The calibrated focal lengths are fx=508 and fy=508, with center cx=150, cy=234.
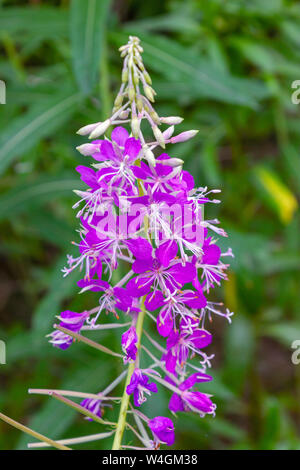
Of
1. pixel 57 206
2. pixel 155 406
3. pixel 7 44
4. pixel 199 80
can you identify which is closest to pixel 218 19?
pixel 199 80

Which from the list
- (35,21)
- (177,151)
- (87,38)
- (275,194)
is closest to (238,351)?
(275,194)

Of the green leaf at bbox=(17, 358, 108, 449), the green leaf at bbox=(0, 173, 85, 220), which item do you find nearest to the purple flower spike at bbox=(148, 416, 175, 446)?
the green leaf at bbox=(17, 358, 108, 449)

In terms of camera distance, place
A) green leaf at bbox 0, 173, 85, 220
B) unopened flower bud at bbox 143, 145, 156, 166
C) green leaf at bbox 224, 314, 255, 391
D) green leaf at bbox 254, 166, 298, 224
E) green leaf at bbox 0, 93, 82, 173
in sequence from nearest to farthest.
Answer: unopened flower bud at bbox 143, 145, 156, 166
green leaf at bbox 0, 93, 82, 173
green leaf at bbox 0, 173, 85, 220
green leaf at bbox 254, 166, 298, 224
green leaf at bbox 224, 314, 255, 391

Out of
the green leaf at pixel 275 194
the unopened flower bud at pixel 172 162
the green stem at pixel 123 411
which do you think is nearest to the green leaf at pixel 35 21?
the green leaf at pixel 275 194

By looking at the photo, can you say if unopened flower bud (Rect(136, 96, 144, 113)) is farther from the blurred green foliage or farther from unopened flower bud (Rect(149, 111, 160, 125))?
the blurred green foliage

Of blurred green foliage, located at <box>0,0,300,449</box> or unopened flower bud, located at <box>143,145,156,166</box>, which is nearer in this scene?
unopened flower bud, located at <box>143,145,156,166</box>

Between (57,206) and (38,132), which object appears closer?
(38,132)

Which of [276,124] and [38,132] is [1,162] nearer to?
[38,132]
